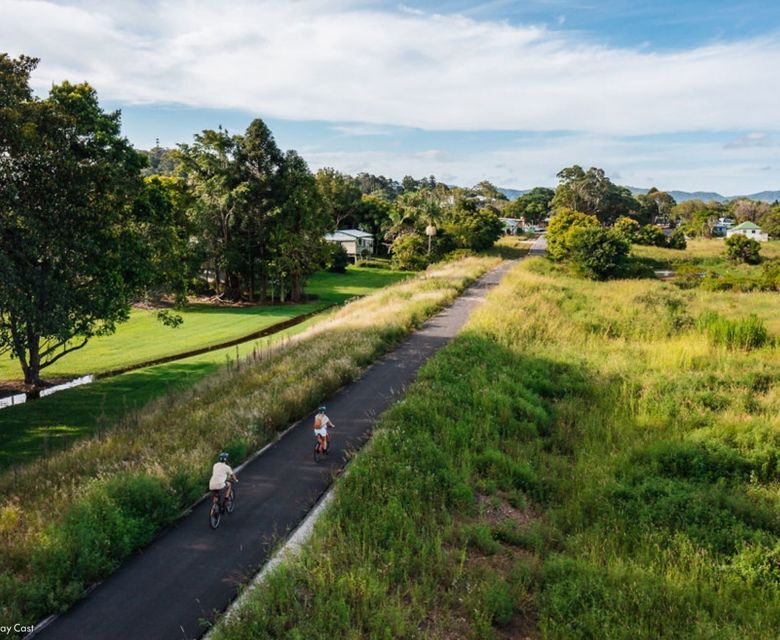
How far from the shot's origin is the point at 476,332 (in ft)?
73.5

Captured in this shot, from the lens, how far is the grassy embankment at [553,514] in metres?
6.75

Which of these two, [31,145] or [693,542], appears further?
[31,145]

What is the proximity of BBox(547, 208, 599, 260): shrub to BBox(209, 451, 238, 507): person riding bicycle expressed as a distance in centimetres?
5247

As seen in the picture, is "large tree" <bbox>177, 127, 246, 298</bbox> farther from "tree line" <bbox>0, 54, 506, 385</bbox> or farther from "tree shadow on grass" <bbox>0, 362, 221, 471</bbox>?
"tree shadow on grass" <bbox>0, 362, 221, 471</bbox>

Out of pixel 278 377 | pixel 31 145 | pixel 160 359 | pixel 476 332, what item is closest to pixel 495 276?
pixel 476 332

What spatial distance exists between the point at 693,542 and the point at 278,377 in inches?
466

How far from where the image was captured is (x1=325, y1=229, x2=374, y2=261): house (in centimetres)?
7681

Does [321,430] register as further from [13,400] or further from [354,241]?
[354,241]

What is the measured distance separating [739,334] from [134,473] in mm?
23953

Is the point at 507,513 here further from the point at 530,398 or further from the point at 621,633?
the point at 530,398

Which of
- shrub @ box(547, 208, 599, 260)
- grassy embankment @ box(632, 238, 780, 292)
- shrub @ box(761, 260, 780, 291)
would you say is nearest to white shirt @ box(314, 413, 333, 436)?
grassy embankment @ box(632, 238, 780, 292)

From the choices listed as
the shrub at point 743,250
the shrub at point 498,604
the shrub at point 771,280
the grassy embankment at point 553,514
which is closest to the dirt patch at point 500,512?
Result: the grassy embankment at point 553,514

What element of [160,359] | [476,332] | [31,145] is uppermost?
[31,145]

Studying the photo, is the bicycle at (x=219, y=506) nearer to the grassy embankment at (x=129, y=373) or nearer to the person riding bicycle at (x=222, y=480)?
the person riding bicycle at (x=222, y=480)
